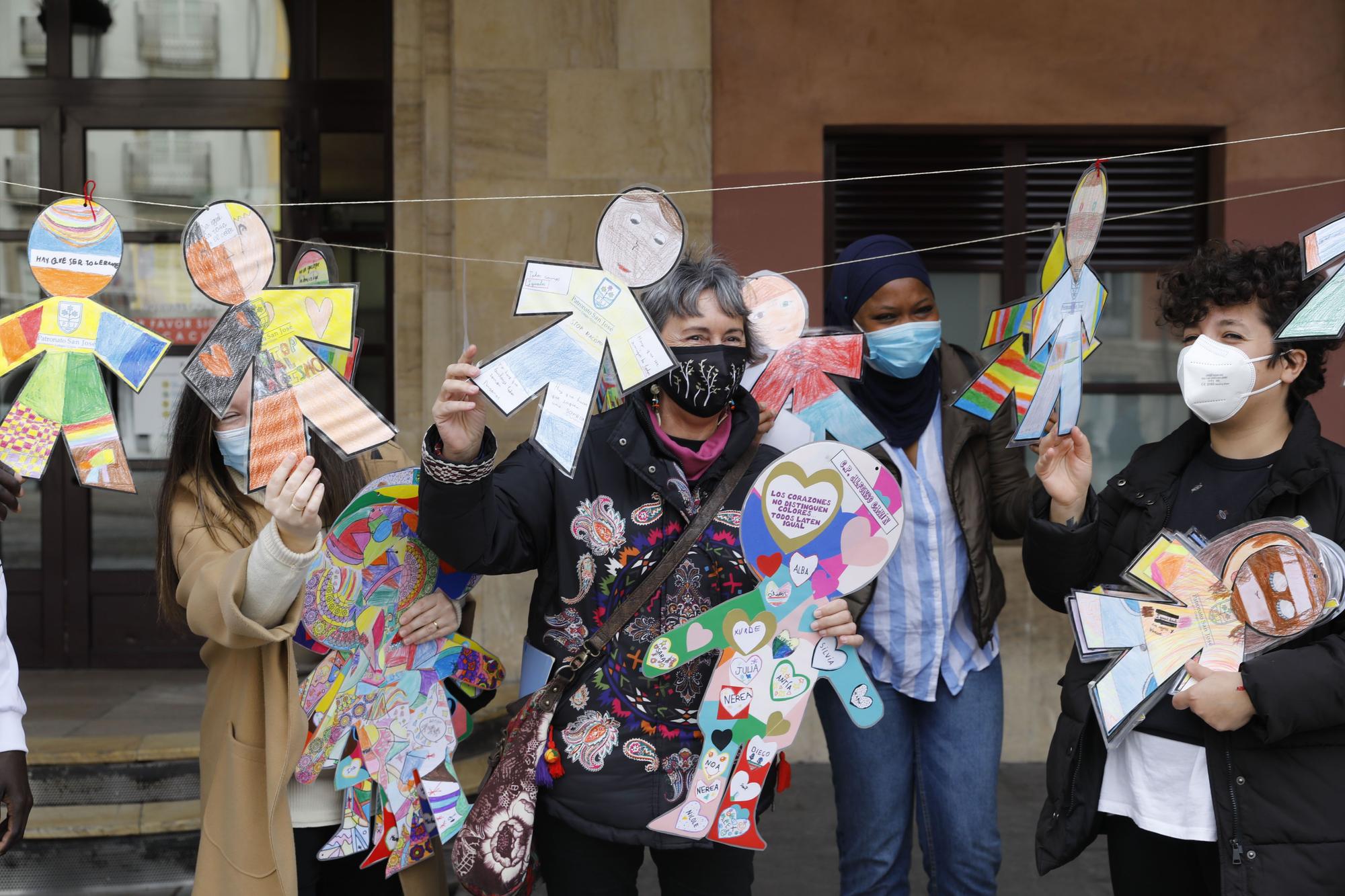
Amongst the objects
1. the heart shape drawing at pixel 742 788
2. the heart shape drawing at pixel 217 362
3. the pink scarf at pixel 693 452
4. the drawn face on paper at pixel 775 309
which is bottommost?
the heart shape drawing at pixel 742 788

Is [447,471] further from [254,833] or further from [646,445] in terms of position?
[254,833]

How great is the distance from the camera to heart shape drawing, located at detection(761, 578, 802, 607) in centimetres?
225

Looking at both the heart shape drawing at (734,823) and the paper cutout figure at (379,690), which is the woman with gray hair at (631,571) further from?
the paper cutout figure at (379,690)

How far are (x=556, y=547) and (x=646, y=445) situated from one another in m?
0.25

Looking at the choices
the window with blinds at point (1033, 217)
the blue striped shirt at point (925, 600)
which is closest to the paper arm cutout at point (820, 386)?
the blue striped shirt at point (925, 600)

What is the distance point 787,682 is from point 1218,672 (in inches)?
29.9

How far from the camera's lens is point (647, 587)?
222 centimetres

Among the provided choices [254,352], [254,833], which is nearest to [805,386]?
[254,352]

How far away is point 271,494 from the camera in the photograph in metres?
2.05

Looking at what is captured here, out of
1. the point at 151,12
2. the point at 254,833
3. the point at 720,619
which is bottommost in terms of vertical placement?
the point at 254,833

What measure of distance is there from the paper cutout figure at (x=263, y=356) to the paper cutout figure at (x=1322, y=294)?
161 centimetres

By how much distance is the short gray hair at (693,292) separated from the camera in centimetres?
231

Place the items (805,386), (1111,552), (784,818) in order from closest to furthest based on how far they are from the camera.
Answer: (1111,552) < (805,386) < (784,818)

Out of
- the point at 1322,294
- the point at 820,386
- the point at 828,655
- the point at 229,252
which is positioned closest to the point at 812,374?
the point at 820,386
